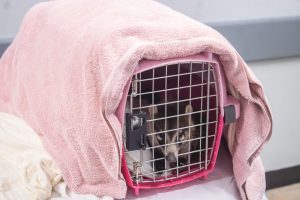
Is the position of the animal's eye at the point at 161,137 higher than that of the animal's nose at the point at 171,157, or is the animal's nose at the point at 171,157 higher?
the animal's eye at the point at 161,137

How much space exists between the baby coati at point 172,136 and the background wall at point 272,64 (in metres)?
0.57

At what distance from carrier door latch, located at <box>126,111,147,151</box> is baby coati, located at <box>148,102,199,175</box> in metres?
0.08

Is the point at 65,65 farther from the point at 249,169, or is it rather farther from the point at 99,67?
the point at 249,169

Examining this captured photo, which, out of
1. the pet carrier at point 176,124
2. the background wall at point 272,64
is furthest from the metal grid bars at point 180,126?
the background wall at point 272,64

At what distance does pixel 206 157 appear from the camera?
2.95ft

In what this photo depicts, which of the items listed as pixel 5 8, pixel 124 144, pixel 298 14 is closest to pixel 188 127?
pixel 124 144

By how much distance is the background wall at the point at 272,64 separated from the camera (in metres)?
1.29

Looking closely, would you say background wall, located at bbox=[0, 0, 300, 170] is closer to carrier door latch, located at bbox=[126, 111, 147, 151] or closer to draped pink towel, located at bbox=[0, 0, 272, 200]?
draped pink towel, located at bbox=[0, 0, 272, 200]

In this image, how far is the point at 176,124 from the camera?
3.18 ft

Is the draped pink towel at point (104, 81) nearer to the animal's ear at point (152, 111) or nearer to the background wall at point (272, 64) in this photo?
the animal's ear at point (152, 111)

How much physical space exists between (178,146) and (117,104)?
26 centimetres

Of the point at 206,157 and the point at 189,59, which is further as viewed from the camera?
the point at 206,157

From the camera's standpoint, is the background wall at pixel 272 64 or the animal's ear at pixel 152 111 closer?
the animal's ear at pixel 152 111

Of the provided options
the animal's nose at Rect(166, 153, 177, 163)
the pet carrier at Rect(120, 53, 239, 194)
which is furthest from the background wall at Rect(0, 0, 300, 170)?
the animal's nose at Rect(166, 153, 177, 163)
